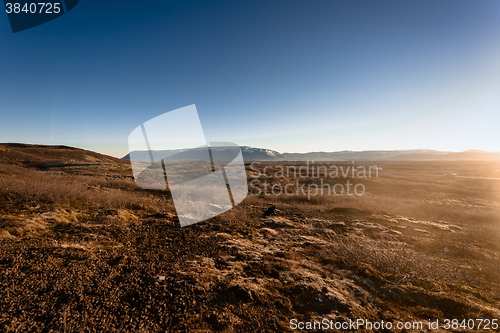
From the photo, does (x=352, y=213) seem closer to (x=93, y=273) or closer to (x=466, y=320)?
(x=466, y=320)

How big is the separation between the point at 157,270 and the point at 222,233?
408cm

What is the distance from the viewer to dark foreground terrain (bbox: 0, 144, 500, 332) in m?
4.19

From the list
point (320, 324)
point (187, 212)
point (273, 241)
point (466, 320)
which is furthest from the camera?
point (187, 212)

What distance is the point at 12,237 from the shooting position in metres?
6.48

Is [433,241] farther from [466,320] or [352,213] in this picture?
[466,320]

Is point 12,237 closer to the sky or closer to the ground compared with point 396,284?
closer to the sky

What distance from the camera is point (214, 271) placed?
6234mm

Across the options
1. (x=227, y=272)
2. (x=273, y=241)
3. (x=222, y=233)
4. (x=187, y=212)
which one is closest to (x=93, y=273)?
(x=227, y=272)

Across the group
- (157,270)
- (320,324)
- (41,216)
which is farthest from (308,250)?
(41,216)

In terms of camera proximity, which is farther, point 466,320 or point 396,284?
point 396,284

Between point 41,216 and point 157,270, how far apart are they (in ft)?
20.8

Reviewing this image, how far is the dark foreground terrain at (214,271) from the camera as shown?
13.8 ft

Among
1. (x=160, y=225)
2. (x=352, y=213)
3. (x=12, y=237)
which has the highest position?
(x=12, y=237)

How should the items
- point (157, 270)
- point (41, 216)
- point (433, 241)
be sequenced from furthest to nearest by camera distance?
point (433, 241)
point (41, 216)
point (157, 270)
